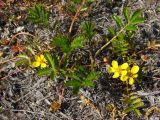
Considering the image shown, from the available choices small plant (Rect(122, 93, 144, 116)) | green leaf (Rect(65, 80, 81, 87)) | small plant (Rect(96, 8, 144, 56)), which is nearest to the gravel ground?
small plant (Rect(122, 93, 144, 116))

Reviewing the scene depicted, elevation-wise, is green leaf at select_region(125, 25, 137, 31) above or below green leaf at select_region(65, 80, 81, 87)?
above

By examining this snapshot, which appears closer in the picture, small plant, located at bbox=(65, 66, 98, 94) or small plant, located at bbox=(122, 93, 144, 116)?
small plant, located at bbox=(65, 66, 98, 94)

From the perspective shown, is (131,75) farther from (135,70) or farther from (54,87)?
(54,87)

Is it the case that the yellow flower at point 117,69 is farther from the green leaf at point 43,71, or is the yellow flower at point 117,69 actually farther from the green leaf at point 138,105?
the green leaf at point 43,71

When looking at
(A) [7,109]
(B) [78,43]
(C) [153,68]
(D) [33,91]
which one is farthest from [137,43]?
(A) [7,109]

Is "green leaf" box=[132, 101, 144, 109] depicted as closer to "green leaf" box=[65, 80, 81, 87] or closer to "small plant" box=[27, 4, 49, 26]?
"green leaf" box=[65, 80, 81, 87]

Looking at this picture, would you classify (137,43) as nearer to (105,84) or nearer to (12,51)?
(105,84)

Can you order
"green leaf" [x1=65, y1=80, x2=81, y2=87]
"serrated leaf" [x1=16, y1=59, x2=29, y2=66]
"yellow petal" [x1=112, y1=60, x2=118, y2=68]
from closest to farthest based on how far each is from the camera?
"green leaf" [x1=65, y1=80, x2=81, y2=87] → "yellow petal" [x1=112, y1=60, x2=118, y2=68] → "serrated leaf" [x1=16, y1=59, x2=29, y2=66]

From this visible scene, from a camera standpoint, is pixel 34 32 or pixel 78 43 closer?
pixel 78 43
